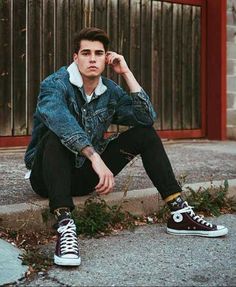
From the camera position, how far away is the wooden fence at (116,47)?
6277 mm

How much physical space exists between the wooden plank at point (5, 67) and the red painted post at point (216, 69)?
2888 mm

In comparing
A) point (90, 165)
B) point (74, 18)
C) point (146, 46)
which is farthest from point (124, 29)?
point (90, 165)

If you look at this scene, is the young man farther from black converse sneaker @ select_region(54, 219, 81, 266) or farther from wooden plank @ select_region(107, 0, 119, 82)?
wooden plank @ select_region(107, 0, 119, 82)

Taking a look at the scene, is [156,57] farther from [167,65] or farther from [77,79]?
[77,79]

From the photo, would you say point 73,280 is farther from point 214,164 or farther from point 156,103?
point 156,103

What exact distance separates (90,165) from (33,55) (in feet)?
9.87

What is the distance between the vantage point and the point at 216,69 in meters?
7.87

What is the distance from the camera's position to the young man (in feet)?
11.1

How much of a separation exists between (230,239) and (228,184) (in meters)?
1.04

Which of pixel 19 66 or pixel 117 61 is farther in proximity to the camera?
pixel 19 66

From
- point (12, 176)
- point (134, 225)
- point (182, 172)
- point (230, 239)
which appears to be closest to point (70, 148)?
point (134, 225)

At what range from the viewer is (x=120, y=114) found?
156 inches

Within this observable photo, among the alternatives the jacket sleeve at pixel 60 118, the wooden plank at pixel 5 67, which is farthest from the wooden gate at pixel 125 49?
the jacket sleeve at pixel 60 118

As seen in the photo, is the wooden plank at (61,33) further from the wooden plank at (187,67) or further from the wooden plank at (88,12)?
the wooden plank at (187,67)
